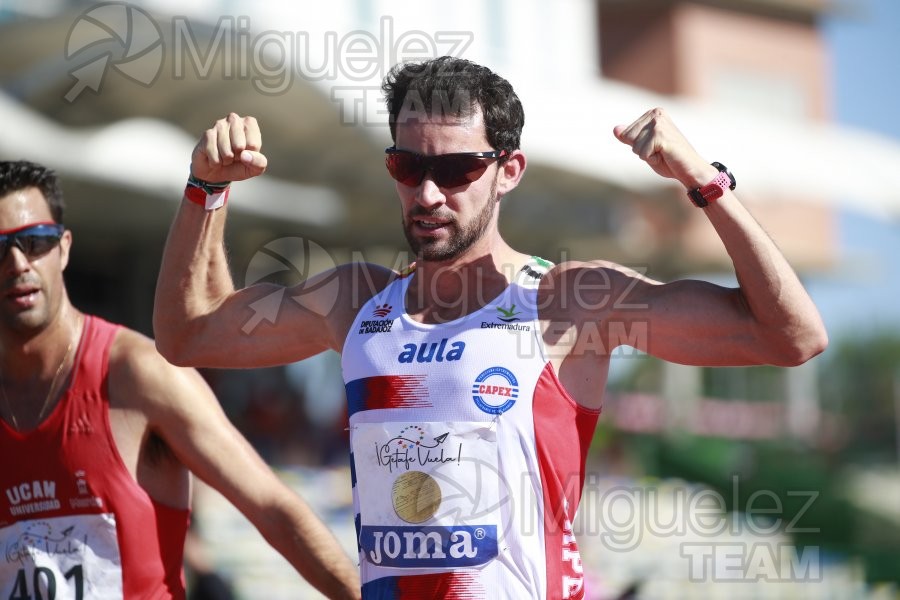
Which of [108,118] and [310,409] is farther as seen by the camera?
[310,409]

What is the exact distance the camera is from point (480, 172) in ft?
9.78

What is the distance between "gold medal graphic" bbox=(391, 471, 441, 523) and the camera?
2.84 m

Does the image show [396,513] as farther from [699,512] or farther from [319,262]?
[319,262]

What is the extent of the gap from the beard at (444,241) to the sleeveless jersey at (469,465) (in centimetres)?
19

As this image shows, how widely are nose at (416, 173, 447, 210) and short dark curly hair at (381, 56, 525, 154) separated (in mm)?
216

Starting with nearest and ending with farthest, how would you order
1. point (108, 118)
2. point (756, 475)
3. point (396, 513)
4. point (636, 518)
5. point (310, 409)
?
1. point (396, 513)
2. point (636, 518)
3. point (108, 118)
4. point (756, 475)
5. point (310, 409)

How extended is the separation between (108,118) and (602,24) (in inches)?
1007

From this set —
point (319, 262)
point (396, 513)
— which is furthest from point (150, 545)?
point (319, 262)

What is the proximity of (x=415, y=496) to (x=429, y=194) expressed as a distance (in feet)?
2.65

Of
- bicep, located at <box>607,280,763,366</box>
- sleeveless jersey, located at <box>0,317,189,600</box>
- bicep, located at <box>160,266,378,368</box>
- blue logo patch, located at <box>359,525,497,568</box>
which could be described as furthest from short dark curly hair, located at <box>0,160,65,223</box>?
bicep, located at <box>607,280,763,366</box>

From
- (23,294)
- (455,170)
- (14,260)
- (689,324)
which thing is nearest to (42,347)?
(23,294)

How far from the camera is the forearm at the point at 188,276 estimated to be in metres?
3.20

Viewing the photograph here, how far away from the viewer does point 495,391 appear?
2.86 meters

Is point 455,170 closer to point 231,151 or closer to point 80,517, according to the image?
point 231,151
